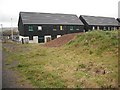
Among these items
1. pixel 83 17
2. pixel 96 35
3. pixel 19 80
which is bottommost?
pixel 19 80

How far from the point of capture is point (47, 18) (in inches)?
1945

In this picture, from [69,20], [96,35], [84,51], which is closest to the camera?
[84,51]

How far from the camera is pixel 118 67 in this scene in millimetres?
11797

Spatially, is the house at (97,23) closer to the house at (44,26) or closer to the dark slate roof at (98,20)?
the dark slate roof at (98,20)

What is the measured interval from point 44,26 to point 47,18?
281cm

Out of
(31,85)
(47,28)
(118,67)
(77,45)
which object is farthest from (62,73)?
(47,28)

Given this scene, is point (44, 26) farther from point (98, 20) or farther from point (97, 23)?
point (98, 20)

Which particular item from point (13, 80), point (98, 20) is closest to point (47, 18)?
point (98, 20)

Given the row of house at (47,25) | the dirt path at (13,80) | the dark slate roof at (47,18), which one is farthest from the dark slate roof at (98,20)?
the dirt path at (13,80)

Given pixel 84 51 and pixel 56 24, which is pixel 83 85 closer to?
pixel 84 51

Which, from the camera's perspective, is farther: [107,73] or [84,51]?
[84,51]

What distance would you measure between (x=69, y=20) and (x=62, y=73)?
40.9 m

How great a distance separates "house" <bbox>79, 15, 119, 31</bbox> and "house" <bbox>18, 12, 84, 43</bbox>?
7.95 ft

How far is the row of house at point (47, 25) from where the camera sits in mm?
46375
